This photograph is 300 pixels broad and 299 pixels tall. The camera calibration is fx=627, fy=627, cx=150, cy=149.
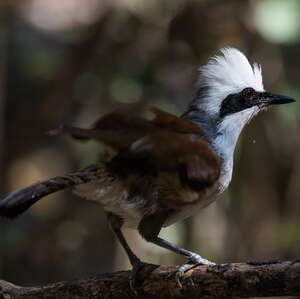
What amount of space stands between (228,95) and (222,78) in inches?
4.9

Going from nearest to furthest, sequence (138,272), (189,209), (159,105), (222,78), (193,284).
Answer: (193,284)
(138,272)
(189,209)
(222,78)
(159,105)

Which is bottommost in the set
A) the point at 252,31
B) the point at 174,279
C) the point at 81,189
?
the point at 174,279

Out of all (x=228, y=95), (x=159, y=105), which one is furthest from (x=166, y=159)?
(x=159, y=105)

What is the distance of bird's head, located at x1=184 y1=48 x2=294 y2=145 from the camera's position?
4.21 meters

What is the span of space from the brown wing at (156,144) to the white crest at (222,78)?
62cm

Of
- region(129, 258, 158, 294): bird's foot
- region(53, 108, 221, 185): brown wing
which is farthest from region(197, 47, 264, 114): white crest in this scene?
region(129, 258, 158, 294): bird's foot

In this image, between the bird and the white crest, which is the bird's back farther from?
the white crest

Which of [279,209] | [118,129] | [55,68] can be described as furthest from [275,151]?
[118,129]

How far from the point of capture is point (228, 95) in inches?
169

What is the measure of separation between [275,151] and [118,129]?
Answer: 375cm

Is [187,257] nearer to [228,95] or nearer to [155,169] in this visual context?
[155,169]

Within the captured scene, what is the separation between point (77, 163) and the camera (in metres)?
7.07

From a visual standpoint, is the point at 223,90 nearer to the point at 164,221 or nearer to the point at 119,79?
the point at 164,221

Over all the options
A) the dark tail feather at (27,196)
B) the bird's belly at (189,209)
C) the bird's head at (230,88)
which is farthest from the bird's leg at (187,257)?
the bird's head at (230,88)
